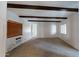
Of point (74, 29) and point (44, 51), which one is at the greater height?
point (74, 29)

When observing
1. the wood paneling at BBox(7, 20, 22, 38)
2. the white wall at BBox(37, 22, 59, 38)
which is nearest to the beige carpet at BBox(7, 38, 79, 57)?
the wood paneling at BBox(7, 20, 22, 38)

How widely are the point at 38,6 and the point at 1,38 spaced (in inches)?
141

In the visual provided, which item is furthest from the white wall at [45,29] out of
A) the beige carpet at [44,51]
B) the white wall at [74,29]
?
the beige carpet at [44,51]

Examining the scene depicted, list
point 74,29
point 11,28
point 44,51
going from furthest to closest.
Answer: point 74,29 < point 44,51 < point 11,28

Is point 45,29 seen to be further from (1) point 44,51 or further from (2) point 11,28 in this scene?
(2) point 11,28

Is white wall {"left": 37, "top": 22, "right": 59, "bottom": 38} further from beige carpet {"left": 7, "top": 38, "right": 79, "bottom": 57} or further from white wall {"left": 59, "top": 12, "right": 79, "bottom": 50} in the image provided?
beige carpet {"left": 7, "top": 38, "right": 79, "bottom": 57}

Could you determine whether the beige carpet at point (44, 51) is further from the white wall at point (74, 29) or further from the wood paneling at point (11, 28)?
the wood paneling at point (11, 28)

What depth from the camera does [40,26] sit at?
41.2ft

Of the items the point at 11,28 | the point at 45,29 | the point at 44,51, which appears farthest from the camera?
the point at 45,29

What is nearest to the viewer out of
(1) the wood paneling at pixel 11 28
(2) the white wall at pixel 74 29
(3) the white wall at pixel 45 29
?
(1) the wood paneling at pixel 11 28

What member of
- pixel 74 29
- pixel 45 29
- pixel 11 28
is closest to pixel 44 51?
pixel 11 28

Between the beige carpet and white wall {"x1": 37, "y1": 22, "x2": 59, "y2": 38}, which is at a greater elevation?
white wall {"x1": 37, "y1": 22, "x2": 59, "y2": 38}

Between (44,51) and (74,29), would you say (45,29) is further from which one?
(44,51)

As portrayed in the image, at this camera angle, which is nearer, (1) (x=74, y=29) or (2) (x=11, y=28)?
(2) (x=11, y=28)
